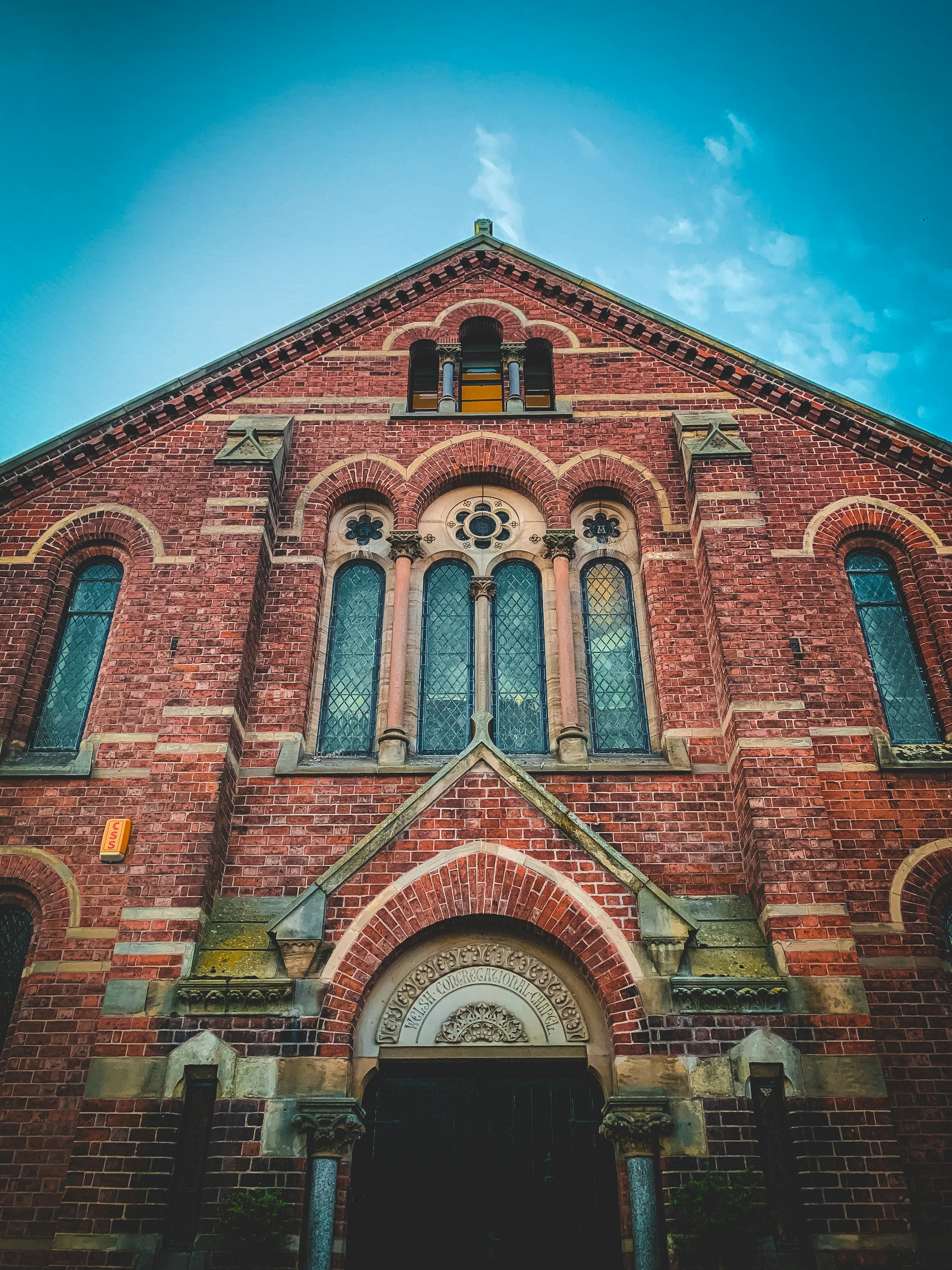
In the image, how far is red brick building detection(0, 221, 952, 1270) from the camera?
Result: 288 inches

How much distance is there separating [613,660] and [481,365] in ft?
16.2

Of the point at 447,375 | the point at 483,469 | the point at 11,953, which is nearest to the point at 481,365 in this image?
the point at 447,375

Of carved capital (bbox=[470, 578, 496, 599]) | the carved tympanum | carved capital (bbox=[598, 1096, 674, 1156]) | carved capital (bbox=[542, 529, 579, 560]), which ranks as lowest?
carved capital (bbox=[598, 1096, 674, 1156])

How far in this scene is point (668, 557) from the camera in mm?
10664

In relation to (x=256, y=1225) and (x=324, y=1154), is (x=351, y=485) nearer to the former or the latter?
(x=324, y=1154)

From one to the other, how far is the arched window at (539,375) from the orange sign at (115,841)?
719 centimetres

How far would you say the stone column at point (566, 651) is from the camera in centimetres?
952

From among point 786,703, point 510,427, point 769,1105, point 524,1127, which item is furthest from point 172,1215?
point 510,427

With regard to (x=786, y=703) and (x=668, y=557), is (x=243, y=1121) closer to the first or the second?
(x=786, y=703)

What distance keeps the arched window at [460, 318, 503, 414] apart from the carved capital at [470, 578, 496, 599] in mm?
2764

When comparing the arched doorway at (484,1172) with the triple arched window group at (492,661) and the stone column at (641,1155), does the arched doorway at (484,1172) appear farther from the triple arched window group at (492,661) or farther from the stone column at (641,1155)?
the triple arched window group at (492,661)

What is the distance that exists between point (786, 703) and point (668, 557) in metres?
2.32

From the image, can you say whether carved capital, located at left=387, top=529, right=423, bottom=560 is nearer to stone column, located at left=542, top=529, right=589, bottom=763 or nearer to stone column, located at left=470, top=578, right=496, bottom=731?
stone column, located at left=470, top=578, right=496, bottom=731

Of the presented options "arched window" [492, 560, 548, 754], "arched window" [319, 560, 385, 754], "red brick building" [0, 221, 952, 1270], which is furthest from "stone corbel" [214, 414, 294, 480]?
"arched window" [492, 560, 548, 754]
